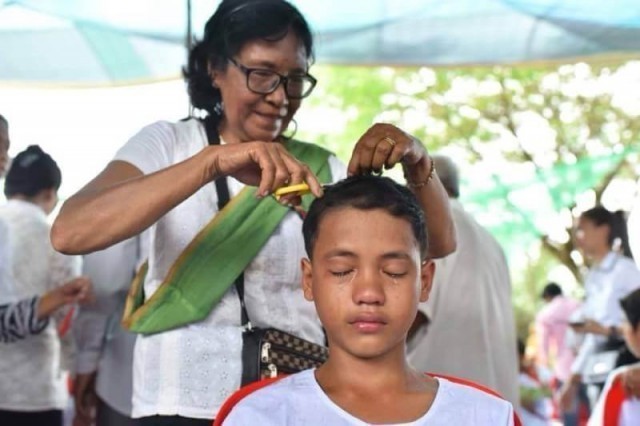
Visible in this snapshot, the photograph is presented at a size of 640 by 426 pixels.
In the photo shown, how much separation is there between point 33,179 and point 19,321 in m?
0.72

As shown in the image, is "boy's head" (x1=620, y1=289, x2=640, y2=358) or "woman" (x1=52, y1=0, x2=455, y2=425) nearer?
"woman" (x1=52, y1=0, x2=455, y2=425)

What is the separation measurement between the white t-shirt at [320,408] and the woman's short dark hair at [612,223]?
611 cm

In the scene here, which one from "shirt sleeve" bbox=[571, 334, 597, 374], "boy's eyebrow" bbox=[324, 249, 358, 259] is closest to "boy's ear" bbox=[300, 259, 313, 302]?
"boy's eyebrow" bbox=[324, 249, 358, 259]

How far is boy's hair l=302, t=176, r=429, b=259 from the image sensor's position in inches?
111

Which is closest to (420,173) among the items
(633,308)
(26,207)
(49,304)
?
(49,304)

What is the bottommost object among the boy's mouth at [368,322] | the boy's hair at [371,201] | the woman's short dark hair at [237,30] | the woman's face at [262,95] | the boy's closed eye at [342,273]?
the boy's mouth at [368,322]

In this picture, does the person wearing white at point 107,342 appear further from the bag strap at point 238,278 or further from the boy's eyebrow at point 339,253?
the boy's eyebrow at point 339,253

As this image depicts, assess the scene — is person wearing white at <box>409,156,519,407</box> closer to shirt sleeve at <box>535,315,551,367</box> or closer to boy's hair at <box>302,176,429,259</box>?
boy's hair at <box>302,176,429,259</box>

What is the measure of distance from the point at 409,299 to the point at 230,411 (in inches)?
17.4

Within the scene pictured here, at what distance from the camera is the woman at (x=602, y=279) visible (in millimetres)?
8359

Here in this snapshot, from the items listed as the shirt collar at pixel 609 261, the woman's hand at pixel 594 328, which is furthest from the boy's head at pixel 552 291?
the woman's hand at pixel 594 328

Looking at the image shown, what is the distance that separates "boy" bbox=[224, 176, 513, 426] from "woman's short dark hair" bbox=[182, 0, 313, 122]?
2.09 ft

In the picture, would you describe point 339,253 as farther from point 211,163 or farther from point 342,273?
point 211,163

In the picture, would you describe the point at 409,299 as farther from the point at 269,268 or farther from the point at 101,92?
the point at 101,92
